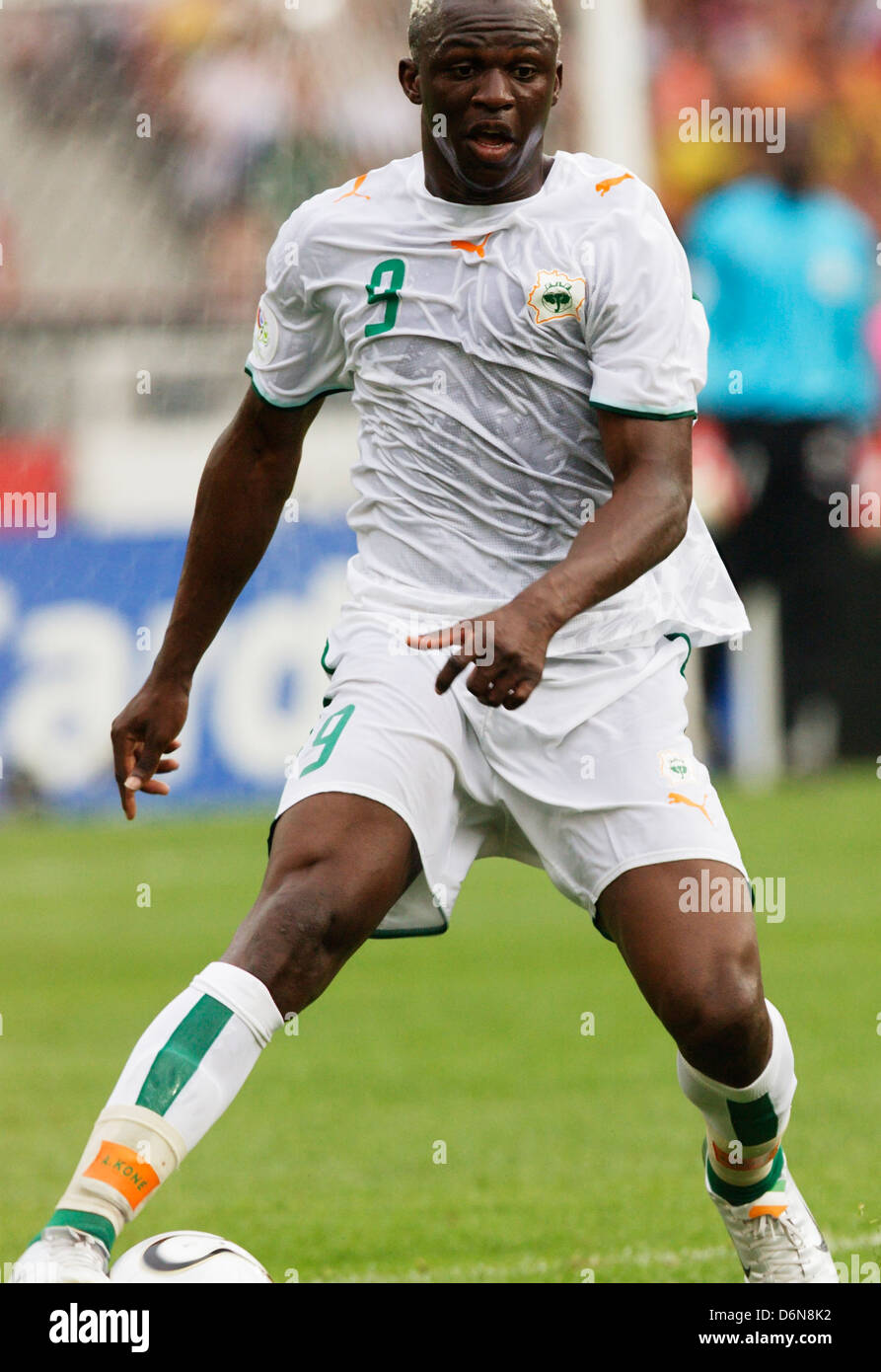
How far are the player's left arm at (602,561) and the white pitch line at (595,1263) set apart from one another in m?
1.45

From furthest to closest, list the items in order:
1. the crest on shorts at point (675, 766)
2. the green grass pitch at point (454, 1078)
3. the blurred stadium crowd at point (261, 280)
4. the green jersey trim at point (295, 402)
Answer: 1. the blurred stadium crowd at point (261, 280)
2. the green grass pitch at point (454, 1078)
3. the green jersey trim at point (295, 402)
4. the crest on shorts at point (675, 766)

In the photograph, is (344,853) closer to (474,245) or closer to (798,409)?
(474,245)

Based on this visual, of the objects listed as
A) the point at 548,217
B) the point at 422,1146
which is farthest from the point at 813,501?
the point at 548,217

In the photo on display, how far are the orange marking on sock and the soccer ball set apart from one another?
15 centimetres

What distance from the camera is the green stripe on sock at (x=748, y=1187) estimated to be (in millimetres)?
4164

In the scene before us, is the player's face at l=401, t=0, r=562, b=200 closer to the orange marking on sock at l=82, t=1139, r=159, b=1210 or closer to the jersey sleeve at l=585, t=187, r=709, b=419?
the jersey sleeve at l=585, t=187, r=709, b=419

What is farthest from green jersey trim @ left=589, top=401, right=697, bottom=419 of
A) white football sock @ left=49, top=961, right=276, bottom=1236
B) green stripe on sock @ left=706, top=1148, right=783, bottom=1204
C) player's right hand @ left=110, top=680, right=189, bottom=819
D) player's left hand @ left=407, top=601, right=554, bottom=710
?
green stripe on sock @ left=706, top=1148, right=783, bottom=1204

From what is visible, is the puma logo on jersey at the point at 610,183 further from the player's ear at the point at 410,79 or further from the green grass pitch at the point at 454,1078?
the green grass pitch at the point at 454,1078

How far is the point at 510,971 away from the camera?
8391 mm

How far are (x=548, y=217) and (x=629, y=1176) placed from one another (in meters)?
2.50

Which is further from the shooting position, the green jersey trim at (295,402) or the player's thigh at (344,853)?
the green jersey trim at (295,402)

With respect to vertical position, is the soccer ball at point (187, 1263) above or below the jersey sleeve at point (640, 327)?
below

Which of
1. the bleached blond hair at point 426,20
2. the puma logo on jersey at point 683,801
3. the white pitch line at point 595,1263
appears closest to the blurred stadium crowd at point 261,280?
the white pitch line at point 595,1263
